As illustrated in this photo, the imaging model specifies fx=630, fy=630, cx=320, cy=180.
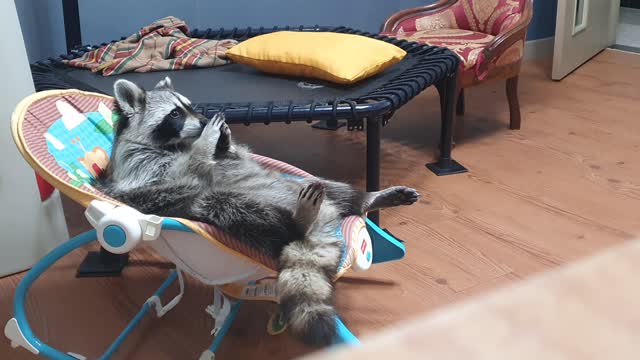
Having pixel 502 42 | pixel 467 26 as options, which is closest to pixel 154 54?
pixel 502 42

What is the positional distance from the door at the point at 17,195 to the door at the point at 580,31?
125 inches

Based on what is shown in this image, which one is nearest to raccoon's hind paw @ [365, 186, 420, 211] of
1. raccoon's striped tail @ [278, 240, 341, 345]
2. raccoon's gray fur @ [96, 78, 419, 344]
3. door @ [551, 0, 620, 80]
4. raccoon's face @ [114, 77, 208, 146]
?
raccoon's gray fur @ [96, 78, 419, 344]

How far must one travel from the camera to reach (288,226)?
139cm

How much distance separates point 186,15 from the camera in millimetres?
3404

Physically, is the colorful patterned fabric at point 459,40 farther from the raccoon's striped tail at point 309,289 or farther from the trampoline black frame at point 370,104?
the raccoon's striped tail at point 309,289

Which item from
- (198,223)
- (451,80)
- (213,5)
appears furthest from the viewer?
(213,5)

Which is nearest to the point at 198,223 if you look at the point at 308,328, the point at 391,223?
the point at 308,328

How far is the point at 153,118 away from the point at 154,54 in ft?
3.30

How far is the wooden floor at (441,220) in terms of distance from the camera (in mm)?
1809

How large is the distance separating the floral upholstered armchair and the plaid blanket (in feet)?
3.45

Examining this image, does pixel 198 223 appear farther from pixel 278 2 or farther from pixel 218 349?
pixel 278 2

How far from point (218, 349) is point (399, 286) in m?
0.60

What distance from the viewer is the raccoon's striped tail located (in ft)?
3.62

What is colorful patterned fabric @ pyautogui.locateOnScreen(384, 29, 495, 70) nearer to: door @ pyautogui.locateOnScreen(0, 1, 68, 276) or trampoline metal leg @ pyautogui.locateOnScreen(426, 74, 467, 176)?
trampoline metal leg @ pyautogui.locateOnScreen(426, 74, 467, 176)
